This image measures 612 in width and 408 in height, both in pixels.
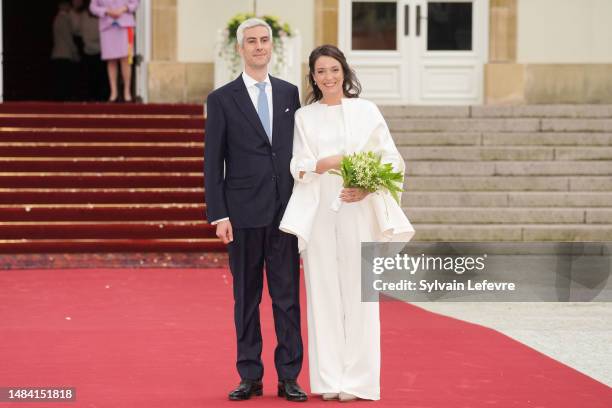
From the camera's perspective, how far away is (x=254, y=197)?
7.45m

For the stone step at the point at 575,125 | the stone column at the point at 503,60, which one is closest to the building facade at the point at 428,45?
the stone column at the point at 503,60

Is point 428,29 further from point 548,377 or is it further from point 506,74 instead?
point 548,377

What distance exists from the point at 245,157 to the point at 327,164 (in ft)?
1.47

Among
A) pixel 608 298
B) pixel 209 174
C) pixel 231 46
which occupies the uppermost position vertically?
pixel 231 46

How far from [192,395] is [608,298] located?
5.91 meters

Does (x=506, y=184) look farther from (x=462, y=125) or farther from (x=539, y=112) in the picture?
(x=539, y=112)

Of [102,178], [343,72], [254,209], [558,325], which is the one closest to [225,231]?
[254,209]

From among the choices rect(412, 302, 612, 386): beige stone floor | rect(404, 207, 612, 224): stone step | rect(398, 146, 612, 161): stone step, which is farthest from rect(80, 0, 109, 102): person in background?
rect(412, 302, 612, 386): beige stone floor

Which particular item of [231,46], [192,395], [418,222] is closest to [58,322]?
[192,395]

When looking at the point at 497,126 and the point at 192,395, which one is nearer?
the point at 192,395

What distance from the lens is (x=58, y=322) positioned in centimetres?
1049

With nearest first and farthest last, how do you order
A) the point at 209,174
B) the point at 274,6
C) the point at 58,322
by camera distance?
the point at 209,174 → the point at 58,322 → the point at 274,6

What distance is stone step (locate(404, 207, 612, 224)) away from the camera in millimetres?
15625

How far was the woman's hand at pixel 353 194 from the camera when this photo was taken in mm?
7293
